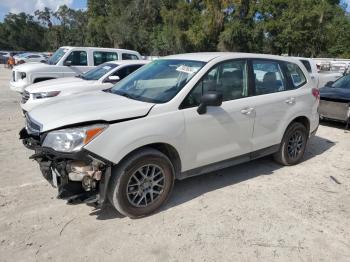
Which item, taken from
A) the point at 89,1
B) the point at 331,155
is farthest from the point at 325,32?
the point at 89,1

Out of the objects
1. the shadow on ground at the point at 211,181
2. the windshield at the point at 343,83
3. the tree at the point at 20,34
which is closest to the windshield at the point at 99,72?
the shadow on ground at the point at 211,181

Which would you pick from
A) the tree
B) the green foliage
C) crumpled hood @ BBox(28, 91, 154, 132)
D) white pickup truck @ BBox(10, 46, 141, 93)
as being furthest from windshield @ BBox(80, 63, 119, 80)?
the tree

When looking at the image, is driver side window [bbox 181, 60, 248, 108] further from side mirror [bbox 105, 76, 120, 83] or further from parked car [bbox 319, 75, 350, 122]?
parked car [bbox 319, 75, 350, 122]

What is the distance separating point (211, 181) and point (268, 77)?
5.85 ft

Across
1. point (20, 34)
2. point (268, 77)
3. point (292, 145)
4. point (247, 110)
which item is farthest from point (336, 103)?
point (20, 34)

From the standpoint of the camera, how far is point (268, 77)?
503cm

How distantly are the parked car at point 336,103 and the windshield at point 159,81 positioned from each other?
5.27 meters

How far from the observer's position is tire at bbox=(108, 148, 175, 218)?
3566mm

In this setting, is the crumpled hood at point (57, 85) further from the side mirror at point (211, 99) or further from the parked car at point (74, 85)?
the side mirror at point (211, 99)

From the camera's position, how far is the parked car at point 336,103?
8.02m

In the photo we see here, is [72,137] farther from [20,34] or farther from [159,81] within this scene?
[20,34]

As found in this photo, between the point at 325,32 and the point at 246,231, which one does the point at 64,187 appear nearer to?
the point at 246,231

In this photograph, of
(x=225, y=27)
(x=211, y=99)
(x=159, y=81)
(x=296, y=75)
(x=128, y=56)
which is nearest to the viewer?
(x=211, y=99)

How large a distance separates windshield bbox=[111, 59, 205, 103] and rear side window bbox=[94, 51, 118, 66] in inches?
276
